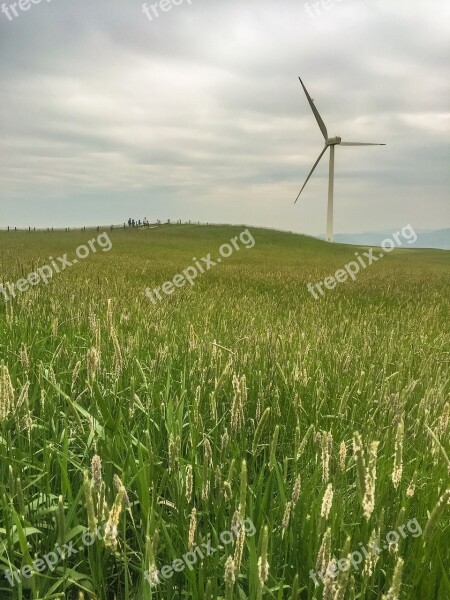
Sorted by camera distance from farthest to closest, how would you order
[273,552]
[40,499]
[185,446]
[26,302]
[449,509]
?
[26,302]
[185,446]
[449,509]
[40,499]
[273,552]

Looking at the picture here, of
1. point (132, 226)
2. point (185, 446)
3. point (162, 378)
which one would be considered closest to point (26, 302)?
point (162, 378)

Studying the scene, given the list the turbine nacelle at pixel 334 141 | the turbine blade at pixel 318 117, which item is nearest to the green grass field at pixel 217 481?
the turbine blade at pixel 318 117

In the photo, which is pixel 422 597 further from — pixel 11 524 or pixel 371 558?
pixel 11 524

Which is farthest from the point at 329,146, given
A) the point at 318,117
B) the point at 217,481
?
the point at 217,481

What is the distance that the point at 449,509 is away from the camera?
7.90 feet

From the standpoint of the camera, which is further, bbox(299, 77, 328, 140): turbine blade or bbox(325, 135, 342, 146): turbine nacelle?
bbox(325, 135, 342, 146): turbine nacelle

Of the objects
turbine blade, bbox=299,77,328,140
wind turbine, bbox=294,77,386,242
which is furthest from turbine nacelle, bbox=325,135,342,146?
turbine blade, bbox=299,77,328,140

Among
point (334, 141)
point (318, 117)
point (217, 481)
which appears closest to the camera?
point (217, 481)

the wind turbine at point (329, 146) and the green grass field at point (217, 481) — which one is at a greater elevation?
the wind turbine at point (329, 146)

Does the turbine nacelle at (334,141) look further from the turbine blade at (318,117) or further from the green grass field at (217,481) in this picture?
the green grass field at (217,481)

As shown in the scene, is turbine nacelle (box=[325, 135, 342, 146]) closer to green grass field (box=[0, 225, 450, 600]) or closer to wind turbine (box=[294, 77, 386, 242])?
wind turbine (box=[294, 77, 386, 242])

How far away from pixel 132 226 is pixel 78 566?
89.0m

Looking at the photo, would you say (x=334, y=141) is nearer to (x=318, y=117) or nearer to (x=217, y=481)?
(x=318, y=117)

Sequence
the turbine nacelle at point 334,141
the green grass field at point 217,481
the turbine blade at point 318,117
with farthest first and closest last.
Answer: the turbine nacelle at point 334,141 < the turbine blade at point 318,117 < the green grass field at point 217,481
